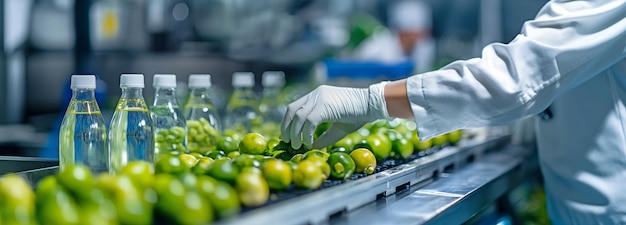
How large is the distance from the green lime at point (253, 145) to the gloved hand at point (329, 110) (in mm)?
69

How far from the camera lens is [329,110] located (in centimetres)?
176

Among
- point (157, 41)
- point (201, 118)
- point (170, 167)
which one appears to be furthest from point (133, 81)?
point (157, 41)

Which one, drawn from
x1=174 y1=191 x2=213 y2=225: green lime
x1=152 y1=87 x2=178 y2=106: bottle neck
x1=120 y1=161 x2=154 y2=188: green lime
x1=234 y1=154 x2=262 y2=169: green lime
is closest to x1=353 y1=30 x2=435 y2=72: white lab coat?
x1=152 y1=87 x2=178 y2=106: bottle neck

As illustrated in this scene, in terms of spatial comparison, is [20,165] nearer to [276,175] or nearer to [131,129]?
[131,129]

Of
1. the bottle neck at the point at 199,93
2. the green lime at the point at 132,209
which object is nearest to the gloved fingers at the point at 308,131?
the bottle neck at the point at 199,93

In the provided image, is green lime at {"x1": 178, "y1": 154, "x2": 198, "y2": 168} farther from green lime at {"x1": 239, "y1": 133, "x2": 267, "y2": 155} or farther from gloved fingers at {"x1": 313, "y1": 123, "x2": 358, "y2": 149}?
gloved fingers at {"x1": 313, "y1": 123, "x2": 358, "y2": 149}

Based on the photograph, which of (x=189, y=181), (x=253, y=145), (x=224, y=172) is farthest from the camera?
(x=253, y=145)

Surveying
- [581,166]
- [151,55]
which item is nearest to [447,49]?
[151,55]

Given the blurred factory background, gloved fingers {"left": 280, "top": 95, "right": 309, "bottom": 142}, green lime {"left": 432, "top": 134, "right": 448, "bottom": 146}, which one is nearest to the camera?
gloved fingers {"left": 280, "top": 95, "right": 309, "bottom": 142}

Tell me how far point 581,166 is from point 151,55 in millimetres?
2854

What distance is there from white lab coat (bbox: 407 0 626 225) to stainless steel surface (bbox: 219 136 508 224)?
0.49ft

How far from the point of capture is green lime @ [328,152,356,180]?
1502mm

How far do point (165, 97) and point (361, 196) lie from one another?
2.38 feet

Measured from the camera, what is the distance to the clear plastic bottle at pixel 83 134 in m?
1.64
